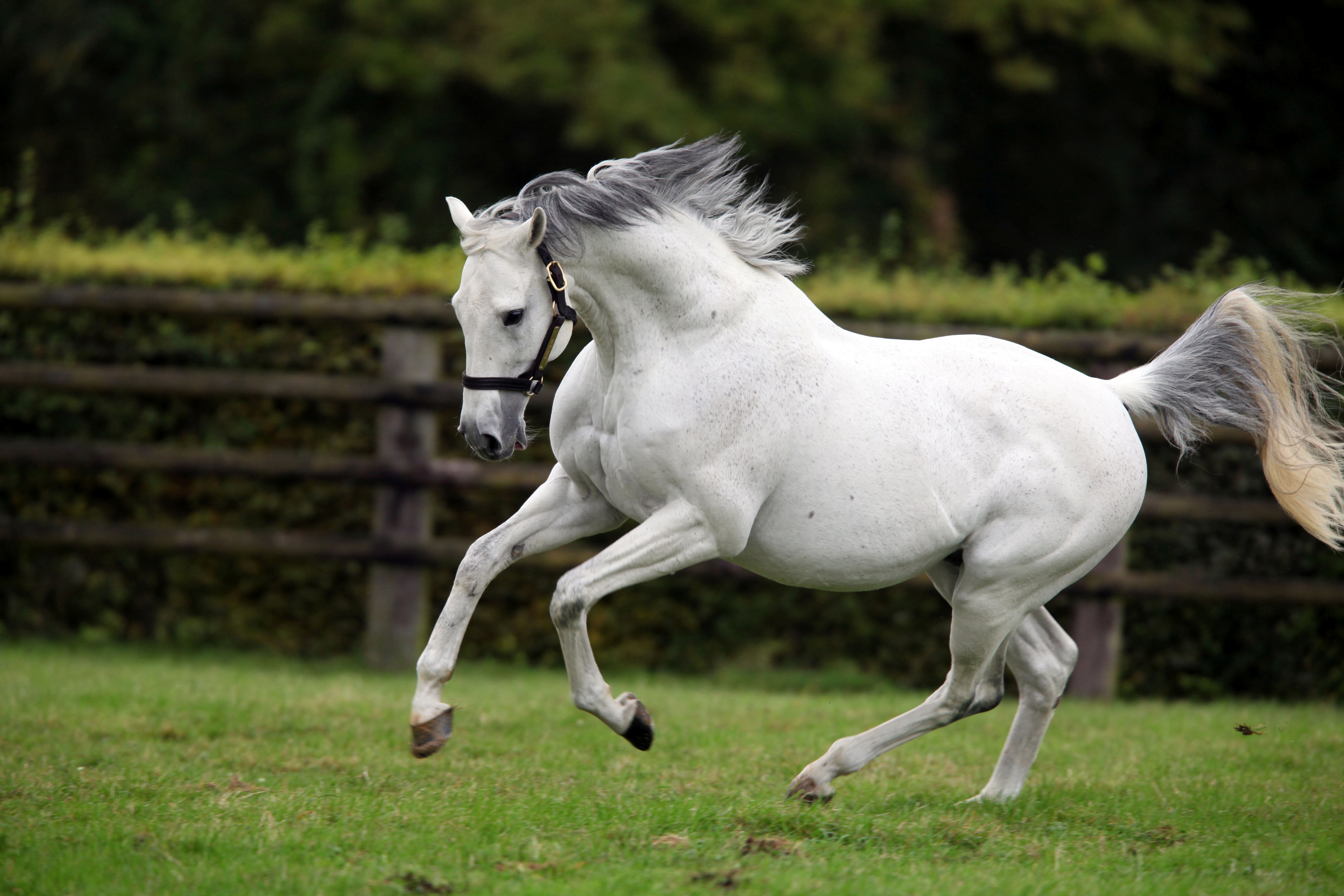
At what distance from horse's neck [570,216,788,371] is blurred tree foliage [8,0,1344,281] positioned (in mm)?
7459

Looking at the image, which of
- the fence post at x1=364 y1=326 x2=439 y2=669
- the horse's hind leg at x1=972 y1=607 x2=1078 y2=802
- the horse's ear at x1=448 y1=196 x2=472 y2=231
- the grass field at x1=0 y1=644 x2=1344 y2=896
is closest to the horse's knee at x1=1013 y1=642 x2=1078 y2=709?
the horse's hind leg at x1=972 y1=607 x2=1078 y2=802

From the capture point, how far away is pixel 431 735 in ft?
11.4

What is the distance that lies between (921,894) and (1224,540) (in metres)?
4.32

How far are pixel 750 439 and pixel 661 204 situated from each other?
774 millimetres

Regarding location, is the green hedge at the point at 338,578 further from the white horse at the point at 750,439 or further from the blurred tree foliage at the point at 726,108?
the blurred tree foliage at the point at 726,108

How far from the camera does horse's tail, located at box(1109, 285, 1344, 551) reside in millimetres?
4211

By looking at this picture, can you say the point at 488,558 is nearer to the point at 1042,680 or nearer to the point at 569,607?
the point at 569,607

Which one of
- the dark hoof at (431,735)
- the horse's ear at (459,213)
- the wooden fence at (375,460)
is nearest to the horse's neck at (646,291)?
the horse's ear at (459,213)

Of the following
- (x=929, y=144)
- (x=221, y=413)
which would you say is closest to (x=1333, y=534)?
(x=221, y=413)

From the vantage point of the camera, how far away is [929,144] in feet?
46.8

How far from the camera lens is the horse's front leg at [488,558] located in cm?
349

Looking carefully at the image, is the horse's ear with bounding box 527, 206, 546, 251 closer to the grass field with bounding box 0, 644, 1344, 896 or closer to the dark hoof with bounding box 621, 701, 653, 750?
the dark hoof with bounding box 621, 701, 653, 750

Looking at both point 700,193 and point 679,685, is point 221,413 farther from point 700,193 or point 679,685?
point 700,193

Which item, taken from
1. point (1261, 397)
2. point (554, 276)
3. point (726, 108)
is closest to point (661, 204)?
point (554, 276)
